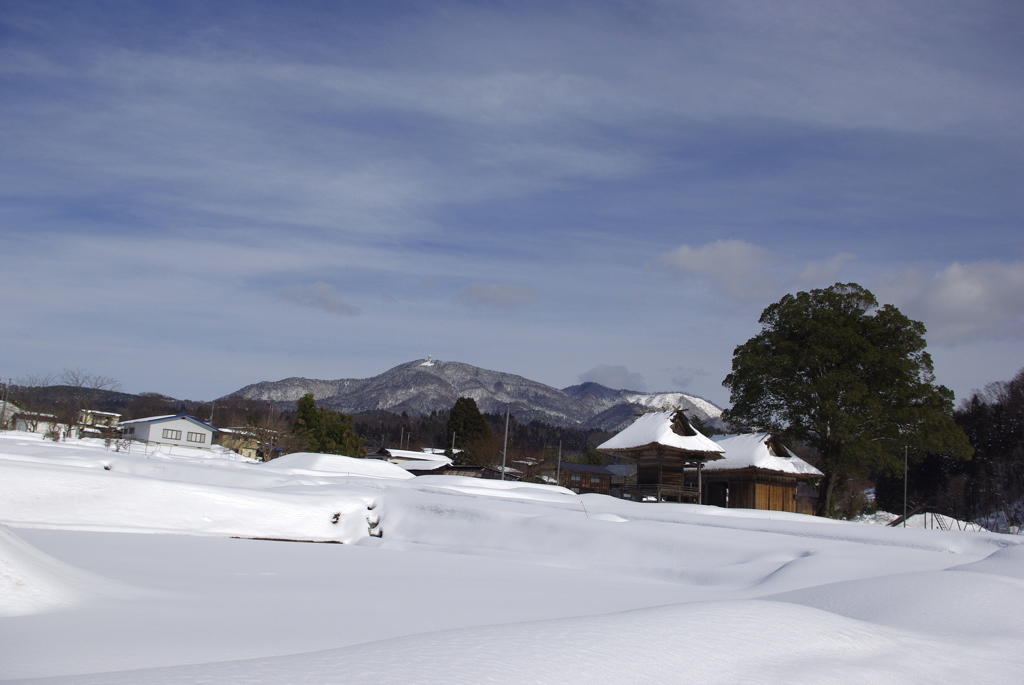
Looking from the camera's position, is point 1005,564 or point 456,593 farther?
point 1005,564

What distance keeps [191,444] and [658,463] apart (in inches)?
1462

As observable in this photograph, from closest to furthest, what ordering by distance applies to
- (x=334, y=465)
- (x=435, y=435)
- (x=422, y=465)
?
(x=334, y=465), (x=422, y=465), (x=435, y=435)

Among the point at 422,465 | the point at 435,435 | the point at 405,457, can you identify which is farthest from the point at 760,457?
the point at 435,435

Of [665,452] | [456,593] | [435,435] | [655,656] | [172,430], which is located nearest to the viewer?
[655,656]

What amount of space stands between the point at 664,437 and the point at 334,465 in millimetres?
11529

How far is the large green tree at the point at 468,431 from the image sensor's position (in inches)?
1882

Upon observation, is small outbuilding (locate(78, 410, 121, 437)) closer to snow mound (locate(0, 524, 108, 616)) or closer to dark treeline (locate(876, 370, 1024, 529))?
snow mound (locate(0, 524, 108, 616))

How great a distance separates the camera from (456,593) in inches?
223

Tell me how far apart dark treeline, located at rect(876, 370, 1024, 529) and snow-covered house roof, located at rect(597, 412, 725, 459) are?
16.7m

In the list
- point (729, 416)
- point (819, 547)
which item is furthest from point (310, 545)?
point (729, 416)

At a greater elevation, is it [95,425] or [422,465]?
[95,425]

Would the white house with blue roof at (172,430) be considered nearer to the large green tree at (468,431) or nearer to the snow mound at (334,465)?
the large green tree at (468,431)

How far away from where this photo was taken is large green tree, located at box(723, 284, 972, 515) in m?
23.5

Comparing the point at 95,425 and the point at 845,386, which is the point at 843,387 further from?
the point at 95,425
